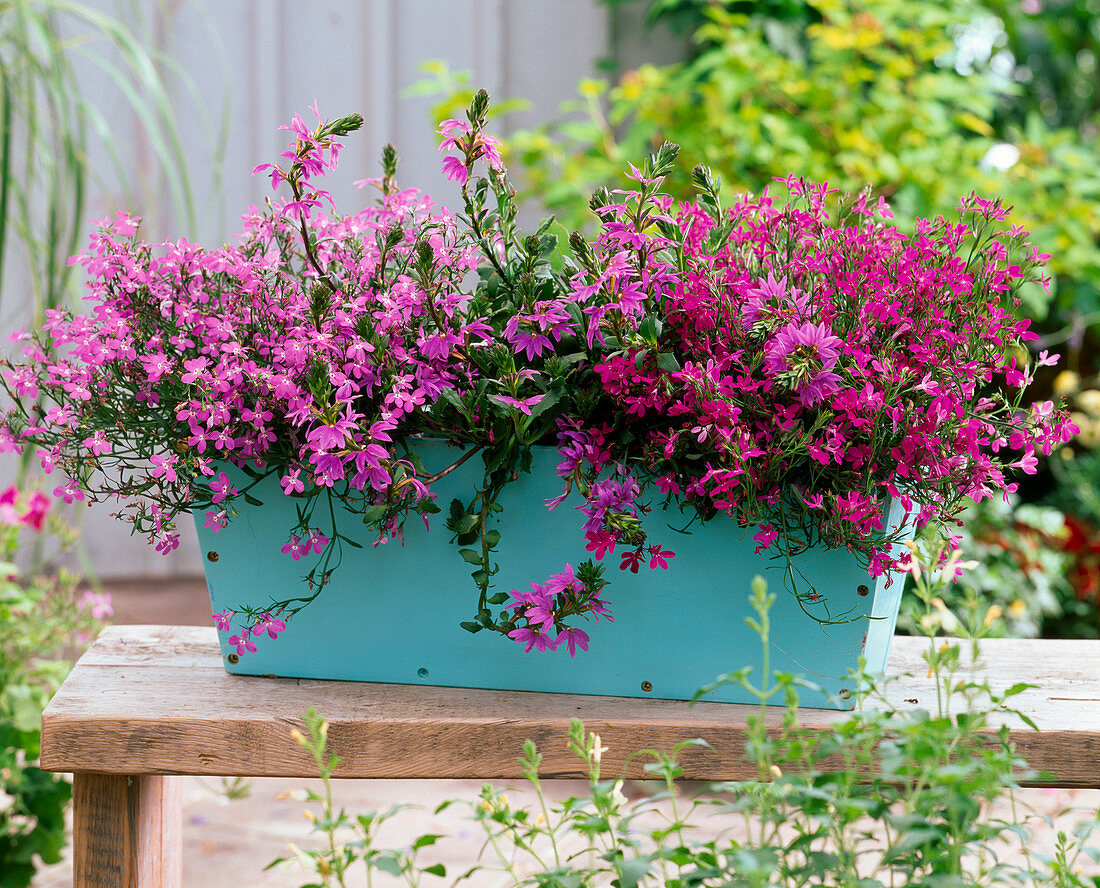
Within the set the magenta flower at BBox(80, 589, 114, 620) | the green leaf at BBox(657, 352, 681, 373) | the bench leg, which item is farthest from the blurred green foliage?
the bench leg

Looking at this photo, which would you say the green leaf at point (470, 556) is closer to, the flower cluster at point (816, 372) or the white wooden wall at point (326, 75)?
the flower cluster at point (816, 372)

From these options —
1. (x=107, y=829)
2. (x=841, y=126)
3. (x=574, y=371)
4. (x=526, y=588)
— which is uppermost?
(x=841, y=126)

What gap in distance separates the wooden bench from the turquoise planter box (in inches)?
0.8

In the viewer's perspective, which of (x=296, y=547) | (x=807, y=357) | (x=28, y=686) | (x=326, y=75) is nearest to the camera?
(x=807, y=357)

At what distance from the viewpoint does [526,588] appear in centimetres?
79

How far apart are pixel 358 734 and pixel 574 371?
33 centimetres

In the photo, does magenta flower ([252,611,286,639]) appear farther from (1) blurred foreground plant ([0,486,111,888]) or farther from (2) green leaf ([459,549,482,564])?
(1) blurred foreground plant ([0,486,111,888])

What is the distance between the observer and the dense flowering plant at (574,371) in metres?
0.67

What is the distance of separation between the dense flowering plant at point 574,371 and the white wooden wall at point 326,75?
5.08 ft

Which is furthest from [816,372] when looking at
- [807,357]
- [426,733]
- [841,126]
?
[841,126]

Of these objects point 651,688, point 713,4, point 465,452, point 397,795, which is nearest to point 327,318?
point 465,452

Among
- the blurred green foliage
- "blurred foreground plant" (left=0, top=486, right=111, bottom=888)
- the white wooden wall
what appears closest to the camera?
"blurred foreground plant" (left=0, top=486, right=111, bottom=888)

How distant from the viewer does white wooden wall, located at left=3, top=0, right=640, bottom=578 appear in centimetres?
229

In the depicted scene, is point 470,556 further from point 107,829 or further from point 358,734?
point 107,829
